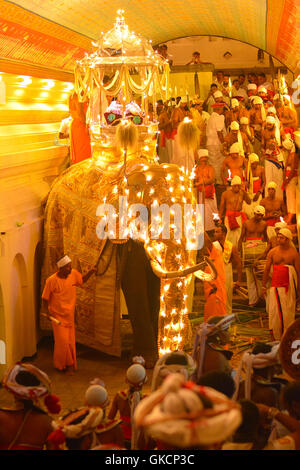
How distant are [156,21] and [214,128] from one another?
2.25 m

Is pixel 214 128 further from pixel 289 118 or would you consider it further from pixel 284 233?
pixel 284 233

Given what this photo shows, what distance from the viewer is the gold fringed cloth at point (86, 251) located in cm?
823

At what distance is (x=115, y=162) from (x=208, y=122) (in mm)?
6296

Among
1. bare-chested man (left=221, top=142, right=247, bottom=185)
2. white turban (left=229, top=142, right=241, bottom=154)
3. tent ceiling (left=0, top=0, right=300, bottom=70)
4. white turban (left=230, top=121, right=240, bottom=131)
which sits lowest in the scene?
bare-chested man (left=221, top=142, right=247, bottom=185)

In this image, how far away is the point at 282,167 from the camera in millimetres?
13062

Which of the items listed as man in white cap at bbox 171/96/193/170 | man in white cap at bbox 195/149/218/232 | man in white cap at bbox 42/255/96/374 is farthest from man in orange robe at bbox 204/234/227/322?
man in white cap at bbox 171/96/193/170

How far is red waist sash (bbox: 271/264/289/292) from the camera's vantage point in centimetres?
845

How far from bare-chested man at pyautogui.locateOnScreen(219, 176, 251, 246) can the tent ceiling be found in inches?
90.3

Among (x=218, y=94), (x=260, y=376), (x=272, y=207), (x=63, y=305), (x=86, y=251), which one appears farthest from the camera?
(x=218, y=94)

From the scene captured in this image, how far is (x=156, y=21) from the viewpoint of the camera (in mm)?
13352

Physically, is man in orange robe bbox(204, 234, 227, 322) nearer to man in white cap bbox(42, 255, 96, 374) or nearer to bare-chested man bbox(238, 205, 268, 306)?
man in white cap bbox(42, 255, 96, 374)

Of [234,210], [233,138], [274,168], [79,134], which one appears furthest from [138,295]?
[233,138]

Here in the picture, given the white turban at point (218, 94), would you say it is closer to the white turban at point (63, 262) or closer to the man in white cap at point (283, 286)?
the man in white cap at point (283, 286)

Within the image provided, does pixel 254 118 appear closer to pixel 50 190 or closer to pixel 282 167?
pixel 282 167
